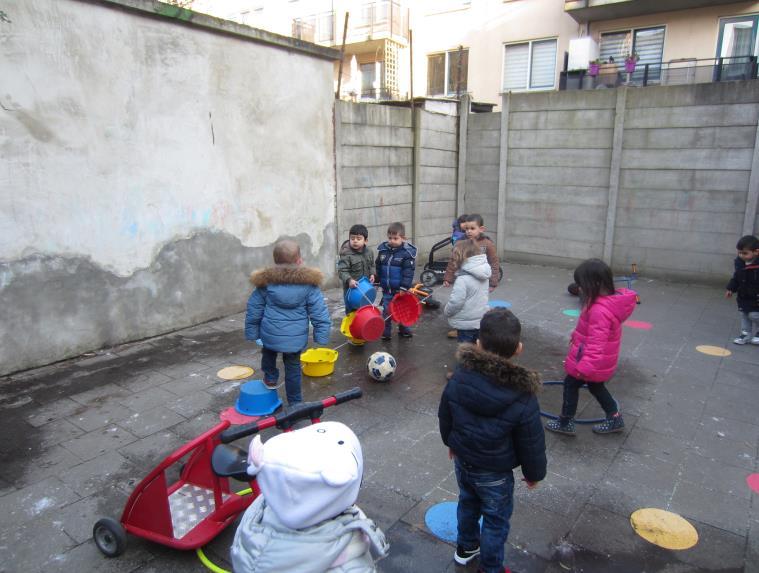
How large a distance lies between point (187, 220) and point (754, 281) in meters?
7.09

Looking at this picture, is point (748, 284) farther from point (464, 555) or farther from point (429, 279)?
point (464, 555)

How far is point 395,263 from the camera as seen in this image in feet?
21.1

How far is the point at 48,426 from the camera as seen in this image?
449 cm

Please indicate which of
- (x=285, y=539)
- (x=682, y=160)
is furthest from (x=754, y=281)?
(x=285, y=539)

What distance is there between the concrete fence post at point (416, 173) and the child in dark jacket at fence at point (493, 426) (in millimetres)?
8355

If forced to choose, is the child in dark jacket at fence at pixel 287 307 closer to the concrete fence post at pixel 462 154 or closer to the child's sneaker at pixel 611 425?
the child's sneaker at pixel 611 425

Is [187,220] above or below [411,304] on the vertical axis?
above

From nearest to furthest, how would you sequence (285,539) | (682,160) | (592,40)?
(285,539) → (682,160) → (592,40)

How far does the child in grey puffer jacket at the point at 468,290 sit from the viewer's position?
538cm

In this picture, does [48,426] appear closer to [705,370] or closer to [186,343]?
[186,343]

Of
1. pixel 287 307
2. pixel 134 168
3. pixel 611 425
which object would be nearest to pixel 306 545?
pixel 287 307

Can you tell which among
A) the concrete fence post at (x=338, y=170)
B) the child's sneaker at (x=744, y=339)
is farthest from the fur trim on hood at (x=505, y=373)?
the concrete fence post at (x=338, y=170)

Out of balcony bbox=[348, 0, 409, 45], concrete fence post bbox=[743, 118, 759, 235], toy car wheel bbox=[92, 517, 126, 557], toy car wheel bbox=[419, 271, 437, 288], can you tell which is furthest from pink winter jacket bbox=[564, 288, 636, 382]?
balcony bbox=[348, 0, 409, 45]

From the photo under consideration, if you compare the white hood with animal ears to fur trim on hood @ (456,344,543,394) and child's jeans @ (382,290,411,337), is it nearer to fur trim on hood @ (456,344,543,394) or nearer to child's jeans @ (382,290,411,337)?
fur trim on hood @ (456,344,543,394)
